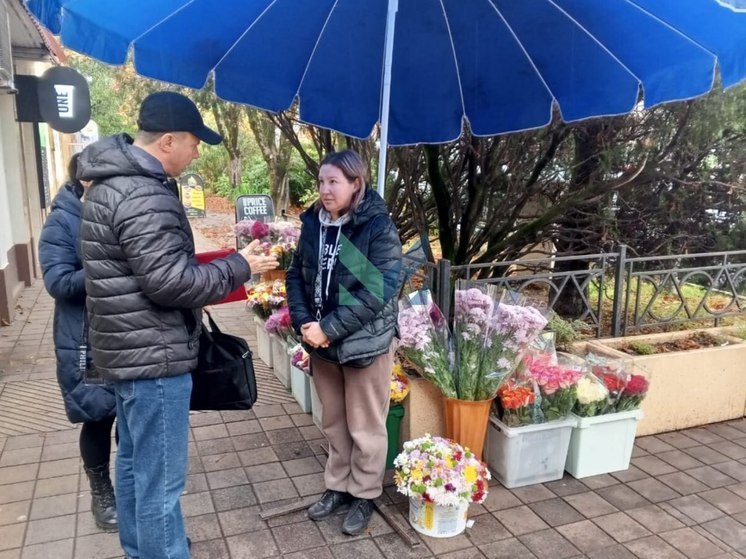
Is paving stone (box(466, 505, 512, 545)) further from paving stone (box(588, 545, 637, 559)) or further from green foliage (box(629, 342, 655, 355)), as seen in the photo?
green foliage (box(629, 342, 655, 355))

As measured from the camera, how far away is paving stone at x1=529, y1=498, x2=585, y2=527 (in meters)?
3.13

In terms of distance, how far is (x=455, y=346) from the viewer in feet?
11.3

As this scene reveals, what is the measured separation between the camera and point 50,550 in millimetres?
2830

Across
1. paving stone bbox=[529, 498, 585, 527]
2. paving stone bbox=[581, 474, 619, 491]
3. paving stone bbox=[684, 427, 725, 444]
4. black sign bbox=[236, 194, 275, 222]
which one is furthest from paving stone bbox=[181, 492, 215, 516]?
black sign bbox=[236, 194, 275, 222]

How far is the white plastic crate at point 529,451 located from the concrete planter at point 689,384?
0.78 m

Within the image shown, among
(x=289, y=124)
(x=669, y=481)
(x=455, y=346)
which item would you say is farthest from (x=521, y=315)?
(x=289, y=124)

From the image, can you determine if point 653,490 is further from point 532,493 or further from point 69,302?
point 69,302

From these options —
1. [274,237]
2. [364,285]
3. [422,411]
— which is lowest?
[422,411]

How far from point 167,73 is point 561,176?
412 cm

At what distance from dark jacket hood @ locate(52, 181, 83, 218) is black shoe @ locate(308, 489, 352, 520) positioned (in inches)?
70.7

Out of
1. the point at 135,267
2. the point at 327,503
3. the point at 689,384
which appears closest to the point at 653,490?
the point at 689,384

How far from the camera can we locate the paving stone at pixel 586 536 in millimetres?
2936

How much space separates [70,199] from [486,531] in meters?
2.50

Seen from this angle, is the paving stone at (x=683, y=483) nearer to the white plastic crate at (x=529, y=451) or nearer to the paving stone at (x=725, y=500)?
the paving stone at (x=725, y=500)
